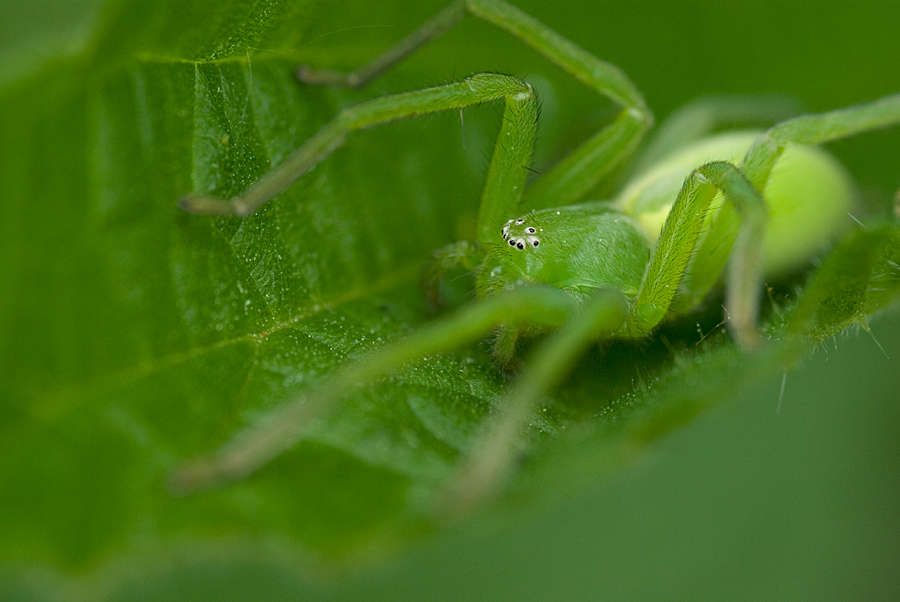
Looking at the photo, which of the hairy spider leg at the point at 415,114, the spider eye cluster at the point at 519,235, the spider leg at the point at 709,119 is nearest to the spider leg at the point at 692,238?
the spider eye cluster at the point at 519,235

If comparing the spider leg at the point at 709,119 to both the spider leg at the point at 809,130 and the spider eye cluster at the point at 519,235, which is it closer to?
the spider leg at the point at 809,130

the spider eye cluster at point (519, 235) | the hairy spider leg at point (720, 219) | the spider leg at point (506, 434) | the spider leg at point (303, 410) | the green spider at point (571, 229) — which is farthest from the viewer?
the spider eye cluster at point (519, 235)

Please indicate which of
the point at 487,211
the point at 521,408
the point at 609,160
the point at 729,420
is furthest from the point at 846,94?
the point at 521,408

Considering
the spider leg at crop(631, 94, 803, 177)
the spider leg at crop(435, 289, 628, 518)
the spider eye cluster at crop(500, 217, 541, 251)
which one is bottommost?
the spider leg at crop(435, 289, 628, 518)

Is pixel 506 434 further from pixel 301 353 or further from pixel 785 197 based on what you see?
pixel 785 197

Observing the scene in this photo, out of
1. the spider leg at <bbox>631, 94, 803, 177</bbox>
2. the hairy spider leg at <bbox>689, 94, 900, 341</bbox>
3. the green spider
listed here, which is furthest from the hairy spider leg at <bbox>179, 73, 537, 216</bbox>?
the spider leg at <bbox>631, 94, 803, 177</bbox>

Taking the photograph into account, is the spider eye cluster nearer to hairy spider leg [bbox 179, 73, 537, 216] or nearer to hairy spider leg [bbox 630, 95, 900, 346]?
hairy spider leg [bbox 179, 73, 537, 216]

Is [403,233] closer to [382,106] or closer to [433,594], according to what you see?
[382,106]

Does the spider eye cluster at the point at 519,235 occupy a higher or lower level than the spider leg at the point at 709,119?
lower

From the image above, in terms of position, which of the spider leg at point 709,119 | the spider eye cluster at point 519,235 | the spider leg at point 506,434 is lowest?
the spider leg at point 506,434

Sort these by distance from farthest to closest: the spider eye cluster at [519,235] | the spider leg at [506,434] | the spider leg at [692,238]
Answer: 1. the spider eye cluster at [519,235]
2. the spider leg at [692,238]
3. the spider leg at [506,434]
